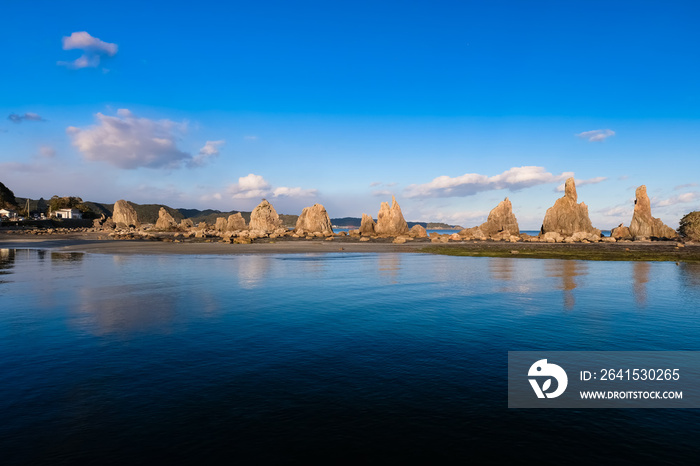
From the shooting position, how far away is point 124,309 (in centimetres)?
2541

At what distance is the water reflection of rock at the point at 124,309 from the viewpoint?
828 inches

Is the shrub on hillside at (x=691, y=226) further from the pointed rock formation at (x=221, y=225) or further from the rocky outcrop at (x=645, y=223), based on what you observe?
the pointed rock formation at (x=221, y=225)

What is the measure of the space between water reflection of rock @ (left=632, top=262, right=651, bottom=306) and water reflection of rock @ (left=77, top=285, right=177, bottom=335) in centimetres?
3221

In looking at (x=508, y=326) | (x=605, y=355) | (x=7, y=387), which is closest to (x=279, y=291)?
(x=508, y=326)

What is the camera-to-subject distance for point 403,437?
1006 cm

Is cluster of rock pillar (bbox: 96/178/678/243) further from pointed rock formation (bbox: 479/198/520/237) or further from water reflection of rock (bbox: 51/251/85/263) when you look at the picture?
water reflection of rock (bbox: 51/251/85/263)

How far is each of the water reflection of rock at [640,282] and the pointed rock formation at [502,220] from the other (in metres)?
114

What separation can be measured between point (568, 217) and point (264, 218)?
12865 cm

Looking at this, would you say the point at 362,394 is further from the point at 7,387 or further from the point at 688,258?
the point at 688,258

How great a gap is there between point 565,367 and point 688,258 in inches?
2648

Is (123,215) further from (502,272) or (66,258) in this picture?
(502,272)

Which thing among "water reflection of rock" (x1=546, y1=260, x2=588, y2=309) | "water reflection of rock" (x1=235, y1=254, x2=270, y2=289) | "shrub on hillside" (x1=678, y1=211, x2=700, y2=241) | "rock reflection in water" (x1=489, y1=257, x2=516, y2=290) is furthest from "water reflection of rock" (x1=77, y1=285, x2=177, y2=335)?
"shrub on hillside" (x1=678, y1=211, x2=700, y2=241)

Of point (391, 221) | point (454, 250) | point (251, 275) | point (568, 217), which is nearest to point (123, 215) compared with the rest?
point (391, 221)

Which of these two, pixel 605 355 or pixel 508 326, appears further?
pixel 508 326
